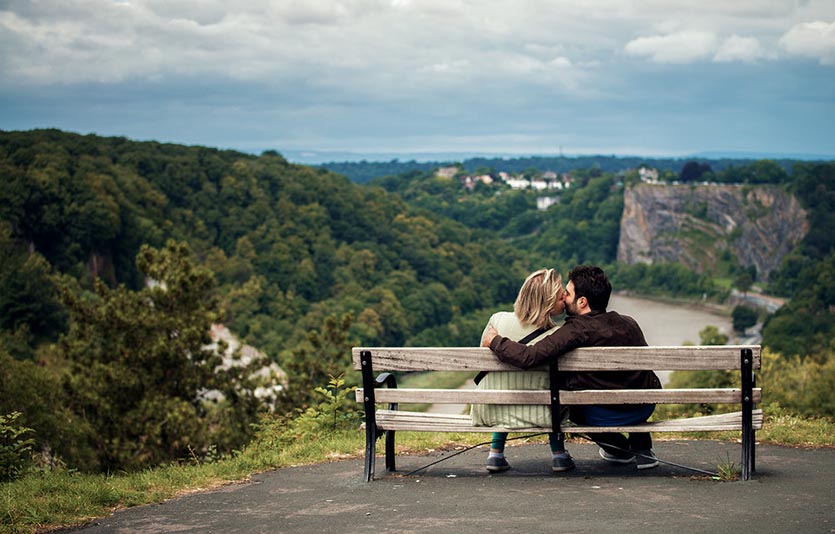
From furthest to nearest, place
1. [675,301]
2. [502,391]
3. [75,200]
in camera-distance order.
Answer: [675,301] < [75,200] < [502,391]

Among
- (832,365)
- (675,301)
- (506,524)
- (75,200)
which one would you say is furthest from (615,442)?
(675,301)

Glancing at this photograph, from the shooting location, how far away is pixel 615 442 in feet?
22.7

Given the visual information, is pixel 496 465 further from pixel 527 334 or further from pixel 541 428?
pixel 527 334

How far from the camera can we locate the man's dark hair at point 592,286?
21.4 ft

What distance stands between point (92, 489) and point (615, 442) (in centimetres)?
362

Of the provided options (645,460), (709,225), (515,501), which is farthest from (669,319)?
(515,501)

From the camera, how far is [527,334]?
6.48m

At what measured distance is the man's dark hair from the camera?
6.52 meters

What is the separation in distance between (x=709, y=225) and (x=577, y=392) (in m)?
172

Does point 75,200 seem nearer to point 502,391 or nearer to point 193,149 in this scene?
point 193,149

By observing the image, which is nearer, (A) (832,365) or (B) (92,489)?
(B) (92,489)

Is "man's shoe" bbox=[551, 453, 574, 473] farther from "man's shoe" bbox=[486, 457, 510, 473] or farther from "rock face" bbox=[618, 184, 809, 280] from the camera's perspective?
"rock face" bbox=[618, 184, 809, 280]

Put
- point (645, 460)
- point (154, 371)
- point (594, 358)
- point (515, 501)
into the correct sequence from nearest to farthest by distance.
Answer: point (515, 501)
point (594, 358)
point (645, 460)
point (154, 371)

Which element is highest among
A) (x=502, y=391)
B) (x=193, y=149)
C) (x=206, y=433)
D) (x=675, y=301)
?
(x=193, y=149)
